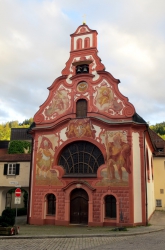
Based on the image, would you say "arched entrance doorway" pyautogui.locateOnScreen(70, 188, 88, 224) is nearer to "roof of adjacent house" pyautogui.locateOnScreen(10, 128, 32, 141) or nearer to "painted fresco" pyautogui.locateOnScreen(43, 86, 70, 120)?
"painted fresco" pyautogui.locateOnScreen(43, 86, 70, 120)

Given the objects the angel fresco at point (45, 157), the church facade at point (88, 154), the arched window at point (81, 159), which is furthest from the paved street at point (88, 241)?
the angel fresco at point (45, 157)

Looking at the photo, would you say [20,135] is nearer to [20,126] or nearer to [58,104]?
[58,104]

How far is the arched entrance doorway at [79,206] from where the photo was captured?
21219 millimetres

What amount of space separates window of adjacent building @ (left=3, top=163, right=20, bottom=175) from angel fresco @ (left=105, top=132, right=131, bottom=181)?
1049 centimetres

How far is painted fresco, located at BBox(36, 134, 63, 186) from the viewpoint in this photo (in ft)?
73.9

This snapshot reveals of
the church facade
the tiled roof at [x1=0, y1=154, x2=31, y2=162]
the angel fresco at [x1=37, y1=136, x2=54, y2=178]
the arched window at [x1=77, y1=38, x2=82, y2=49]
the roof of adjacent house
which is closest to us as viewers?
the church facade

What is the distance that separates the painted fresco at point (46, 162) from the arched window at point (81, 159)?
853 millimetres

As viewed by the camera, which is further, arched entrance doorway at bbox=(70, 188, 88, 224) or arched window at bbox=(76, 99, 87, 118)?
arched window at bbox=(76, 99, 87, 118)

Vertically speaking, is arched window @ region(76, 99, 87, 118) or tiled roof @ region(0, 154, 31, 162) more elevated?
arched window @ region(76, 99, 87, 118)

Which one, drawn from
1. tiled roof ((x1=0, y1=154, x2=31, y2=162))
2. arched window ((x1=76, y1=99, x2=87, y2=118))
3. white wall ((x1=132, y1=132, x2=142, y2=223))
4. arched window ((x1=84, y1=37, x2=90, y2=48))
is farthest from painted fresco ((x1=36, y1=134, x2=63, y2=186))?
arched window ((x1=84, y1=37, x2=90, y2=48))

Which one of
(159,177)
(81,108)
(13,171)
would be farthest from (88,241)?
(159,177)

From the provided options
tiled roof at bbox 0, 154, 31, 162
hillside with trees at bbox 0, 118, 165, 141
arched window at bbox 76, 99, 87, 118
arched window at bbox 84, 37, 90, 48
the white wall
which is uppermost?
hillside with trees at bbox 0, 118, 165, 141

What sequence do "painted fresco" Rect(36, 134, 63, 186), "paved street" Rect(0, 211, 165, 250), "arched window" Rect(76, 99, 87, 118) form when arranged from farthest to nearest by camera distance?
"arched window" Rect(76, 99, 87, 118) → "painted fresco" Rect(36, 134, 63, 186) → "paved street" Rect(0, 211, 165, 250)

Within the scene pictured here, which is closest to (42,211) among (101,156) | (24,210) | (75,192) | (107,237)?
(75,192)
